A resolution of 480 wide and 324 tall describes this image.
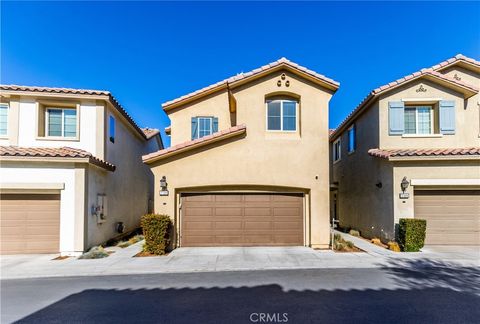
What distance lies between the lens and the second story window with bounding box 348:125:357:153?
1609cm

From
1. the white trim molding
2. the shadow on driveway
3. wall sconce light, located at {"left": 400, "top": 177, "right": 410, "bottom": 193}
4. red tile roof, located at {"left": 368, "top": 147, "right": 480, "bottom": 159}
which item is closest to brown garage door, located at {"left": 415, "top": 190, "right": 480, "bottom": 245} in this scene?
the white trim molding

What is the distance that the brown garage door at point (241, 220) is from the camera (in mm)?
11234

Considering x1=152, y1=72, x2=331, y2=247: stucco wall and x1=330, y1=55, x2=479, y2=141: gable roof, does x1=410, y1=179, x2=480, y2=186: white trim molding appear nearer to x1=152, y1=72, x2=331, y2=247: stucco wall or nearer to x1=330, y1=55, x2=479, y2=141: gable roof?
x1=152, y1=72, x2=331, y2=247: stucco wall

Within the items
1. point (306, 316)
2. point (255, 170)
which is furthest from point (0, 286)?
point (255, 170)

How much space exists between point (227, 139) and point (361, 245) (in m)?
7.63

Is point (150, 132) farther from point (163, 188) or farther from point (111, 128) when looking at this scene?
point (163, 188)

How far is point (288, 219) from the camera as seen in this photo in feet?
37.4

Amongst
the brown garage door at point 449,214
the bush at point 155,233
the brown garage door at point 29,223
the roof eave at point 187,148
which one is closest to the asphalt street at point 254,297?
the bush at point 155,233

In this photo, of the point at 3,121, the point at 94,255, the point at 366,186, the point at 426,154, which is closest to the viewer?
the point at 94,255

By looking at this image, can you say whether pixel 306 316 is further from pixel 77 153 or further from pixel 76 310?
pixel 77 153

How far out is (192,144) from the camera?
1082cm

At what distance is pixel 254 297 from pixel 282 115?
787 cm

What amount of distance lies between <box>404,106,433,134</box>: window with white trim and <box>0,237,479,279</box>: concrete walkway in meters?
5.51

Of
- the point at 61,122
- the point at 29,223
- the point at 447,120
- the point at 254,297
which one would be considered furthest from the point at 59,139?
the point at 447,120
